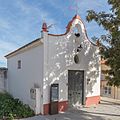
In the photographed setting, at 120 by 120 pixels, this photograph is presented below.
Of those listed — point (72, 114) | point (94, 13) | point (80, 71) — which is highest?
point (94, 13)

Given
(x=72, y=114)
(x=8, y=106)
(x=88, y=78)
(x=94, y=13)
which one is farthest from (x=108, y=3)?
(x=8, y=106)

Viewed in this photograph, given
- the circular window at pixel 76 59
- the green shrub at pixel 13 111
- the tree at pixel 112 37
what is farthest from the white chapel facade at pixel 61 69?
the tree at pixel 112 37

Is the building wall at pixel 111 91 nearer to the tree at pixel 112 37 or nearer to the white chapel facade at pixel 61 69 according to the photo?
the white chapel facade at pixel 61 69

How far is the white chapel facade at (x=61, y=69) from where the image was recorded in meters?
12.9

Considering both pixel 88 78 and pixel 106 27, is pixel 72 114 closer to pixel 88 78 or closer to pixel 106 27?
pixel 88 78

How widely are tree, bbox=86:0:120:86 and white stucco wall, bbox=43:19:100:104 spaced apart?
2624 millimetres

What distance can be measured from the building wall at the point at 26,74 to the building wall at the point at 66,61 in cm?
52

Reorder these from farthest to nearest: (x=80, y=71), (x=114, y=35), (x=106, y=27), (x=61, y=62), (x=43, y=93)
Answer: (x=80, y=71) → (x=61, y=62) → (x=43, y=93) → (x=106, y=27) → (x=114, y=35)

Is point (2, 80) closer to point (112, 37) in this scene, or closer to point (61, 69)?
point (61, 69)

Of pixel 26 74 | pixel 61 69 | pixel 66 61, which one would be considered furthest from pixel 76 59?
pixel 26 74

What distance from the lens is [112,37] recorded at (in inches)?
445

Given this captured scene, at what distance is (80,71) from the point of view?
15.2 m

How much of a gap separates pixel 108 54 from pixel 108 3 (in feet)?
9.45

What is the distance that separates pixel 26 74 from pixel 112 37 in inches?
285
